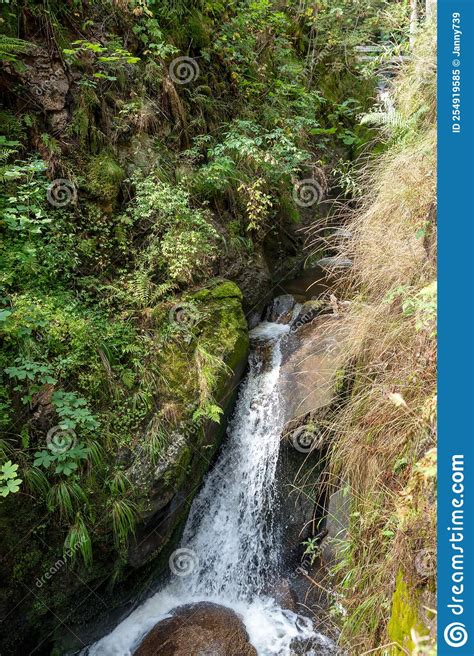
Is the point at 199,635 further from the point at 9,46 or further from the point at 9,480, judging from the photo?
the point at 9,46

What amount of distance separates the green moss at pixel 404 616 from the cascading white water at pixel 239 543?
2.15 m

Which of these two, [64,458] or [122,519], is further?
[122,519]

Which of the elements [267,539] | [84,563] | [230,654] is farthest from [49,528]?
[267,539]

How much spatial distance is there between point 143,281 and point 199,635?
341 cm

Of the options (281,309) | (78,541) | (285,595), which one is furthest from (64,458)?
(281,309)

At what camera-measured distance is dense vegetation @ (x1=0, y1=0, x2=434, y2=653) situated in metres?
3.18

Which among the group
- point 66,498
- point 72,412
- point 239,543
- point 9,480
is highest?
point 72,412

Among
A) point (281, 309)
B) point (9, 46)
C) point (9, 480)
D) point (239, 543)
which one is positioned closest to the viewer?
point (9, 480)

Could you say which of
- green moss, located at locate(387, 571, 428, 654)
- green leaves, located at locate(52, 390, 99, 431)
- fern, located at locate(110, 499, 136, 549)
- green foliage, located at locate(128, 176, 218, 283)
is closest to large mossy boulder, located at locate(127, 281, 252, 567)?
fern, located at locate(110, 499, 136, 549)

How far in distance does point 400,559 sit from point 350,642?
0.86 metres

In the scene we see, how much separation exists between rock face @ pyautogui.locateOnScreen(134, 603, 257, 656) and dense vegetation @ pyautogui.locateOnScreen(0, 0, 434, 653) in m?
0.48

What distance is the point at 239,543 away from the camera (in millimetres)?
4766

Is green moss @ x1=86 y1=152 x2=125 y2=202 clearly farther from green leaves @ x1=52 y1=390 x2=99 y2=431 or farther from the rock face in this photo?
the rock face

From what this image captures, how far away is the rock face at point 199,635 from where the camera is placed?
3.96 meters
